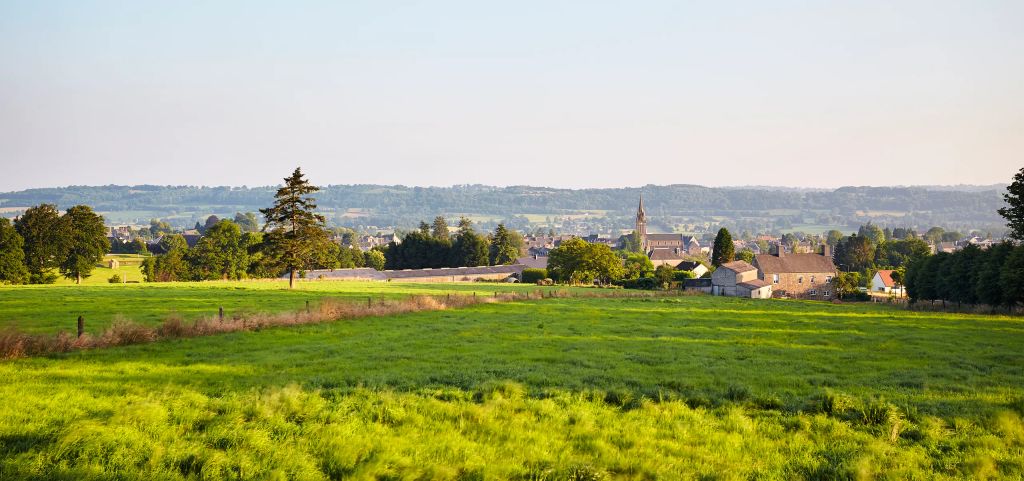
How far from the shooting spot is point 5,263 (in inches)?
2985

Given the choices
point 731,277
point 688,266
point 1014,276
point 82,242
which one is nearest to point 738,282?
point 731,277

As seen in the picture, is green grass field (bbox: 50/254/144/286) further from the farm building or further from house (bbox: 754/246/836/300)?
house (bbox: 754/246/836/300)

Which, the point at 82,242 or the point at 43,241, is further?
the point at 82,242

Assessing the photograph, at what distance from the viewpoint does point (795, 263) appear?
113 m

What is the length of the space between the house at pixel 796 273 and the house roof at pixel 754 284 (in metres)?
3.55

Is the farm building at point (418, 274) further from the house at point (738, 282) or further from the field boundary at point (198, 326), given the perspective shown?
the field boundary at point (198, 326)

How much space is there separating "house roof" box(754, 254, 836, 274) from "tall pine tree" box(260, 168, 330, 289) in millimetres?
72588

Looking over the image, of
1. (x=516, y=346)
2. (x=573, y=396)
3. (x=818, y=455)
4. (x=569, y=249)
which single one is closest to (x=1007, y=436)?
(x=818, y=455)

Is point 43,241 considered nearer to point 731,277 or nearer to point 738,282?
point 731,277

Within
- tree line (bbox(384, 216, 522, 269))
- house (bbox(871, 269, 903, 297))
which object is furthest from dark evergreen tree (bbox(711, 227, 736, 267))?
tree line (bbox(384, 216, 522, 269))

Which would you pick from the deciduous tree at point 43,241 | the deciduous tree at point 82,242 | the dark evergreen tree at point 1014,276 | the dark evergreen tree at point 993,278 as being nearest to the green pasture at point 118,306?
the deciduous tree at point 43,241

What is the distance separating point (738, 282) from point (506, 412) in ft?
308

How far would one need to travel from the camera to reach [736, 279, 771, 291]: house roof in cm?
9894

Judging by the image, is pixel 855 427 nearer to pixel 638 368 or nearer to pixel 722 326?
pixel 638 368
